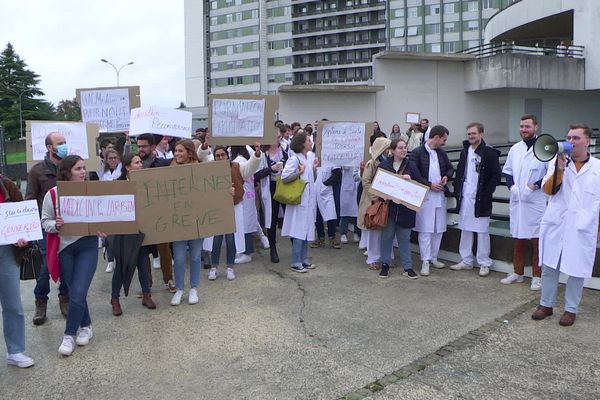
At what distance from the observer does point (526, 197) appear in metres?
6.43

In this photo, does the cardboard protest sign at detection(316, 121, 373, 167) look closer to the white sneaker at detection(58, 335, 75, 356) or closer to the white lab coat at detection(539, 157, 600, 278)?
the white lab coat at detection(539, 157, 600, 278)

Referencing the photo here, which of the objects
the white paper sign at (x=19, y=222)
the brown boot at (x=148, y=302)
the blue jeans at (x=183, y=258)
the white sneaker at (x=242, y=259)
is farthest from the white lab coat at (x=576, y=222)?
the white paper sign at (x=19, y=222)

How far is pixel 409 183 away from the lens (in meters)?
6.82

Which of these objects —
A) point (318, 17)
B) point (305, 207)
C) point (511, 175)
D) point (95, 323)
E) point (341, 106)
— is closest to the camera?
point (95, 323)

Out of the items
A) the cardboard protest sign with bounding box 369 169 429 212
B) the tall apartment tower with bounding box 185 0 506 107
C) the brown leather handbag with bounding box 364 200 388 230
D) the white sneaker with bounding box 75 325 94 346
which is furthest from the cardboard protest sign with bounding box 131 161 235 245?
the tall apartment tower with bounding box 185 0 506 107

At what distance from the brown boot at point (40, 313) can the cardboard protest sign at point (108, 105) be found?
3.88 metres

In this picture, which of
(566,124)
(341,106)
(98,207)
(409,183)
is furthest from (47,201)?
(566,124)

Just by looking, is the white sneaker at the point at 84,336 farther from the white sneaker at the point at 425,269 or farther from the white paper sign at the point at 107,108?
the white paper sign at the point at 107,108

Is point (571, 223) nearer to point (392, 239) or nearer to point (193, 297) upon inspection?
point (392, 239)

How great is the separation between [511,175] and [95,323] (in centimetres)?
501

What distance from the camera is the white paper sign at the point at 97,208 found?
188 inches

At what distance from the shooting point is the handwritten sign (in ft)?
26.5

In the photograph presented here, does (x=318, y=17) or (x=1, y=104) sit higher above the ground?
(x=318, y=17)

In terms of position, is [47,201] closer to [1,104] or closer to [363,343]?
[363,343]
